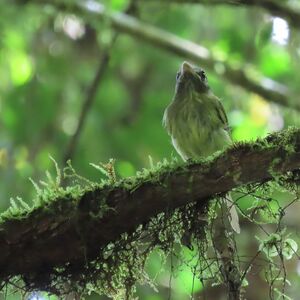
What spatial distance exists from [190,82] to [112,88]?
1555 mm

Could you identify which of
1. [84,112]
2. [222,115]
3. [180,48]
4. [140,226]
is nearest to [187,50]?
[180,48]

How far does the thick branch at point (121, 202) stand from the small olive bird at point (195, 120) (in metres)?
1.24

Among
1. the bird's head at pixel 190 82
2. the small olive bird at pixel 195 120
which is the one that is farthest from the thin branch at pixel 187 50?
the small olive bird at pixel 195 120

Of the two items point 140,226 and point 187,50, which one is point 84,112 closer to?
point 187,50

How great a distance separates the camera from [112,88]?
18.2 ft

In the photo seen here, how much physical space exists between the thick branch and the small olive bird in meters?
1.24

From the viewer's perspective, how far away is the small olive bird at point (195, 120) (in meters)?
3.62

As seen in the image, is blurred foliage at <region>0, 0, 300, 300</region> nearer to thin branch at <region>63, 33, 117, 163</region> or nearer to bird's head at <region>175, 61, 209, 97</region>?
thin branch at <region>63, 33, 117, 163</region>

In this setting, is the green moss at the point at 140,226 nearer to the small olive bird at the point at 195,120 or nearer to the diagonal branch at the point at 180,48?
the small olive bird at the point at 195,120

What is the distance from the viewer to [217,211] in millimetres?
2369

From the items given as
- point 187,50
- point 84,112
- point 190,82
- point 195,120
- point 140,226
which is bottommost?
point 140,226

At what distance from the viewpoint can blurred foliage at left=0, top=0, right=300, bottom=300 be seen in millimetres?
4766

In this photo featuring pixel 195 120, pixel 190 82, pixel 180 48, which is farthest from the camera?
pixel 180 48

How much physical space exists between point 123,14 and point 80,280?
3244 mm
